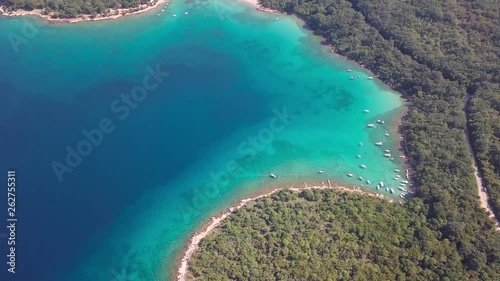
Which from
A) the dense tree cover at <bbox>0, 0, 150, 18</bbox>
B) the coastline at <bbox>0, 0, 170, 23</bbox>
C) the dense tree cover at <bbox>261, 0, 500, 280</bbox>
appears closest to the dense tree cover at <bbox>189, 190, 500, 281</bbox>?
the dense tree cover at <bbox>261, 0, 500, 280</bbox>

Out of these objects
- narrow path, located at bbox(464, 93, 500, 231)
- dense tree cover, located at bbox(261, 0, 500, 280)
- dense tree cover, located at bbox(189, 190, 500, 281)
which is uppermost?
dense tree cover, located at bbox(261, 0, 500, 280)

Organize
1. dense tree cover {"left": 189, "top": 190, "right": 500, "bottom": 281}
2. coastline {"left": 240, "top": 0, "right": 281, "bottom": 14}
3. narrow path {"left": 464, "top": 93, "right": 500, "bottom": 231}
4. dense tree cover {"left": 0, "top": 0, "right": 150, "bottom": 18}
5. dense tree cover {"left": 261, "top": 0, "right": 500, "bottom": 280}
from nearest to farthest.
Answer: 1. dense tree cover {"left": 189, "top": 190, "right": 500, "bottom": 281}
2. dense tree cover {"left": 261, "top": 0, "right": 500, "bottom": 280}
3. narrow path {"left": 464, "top": 93, "right": 500, "bottom": 231}
4. dense tree cover {"left": 0, "top": 0, "right": 150, "bottom": 18}
5. coastline {"left": 240, "top": 0, "right": 281, "bottom": 14}

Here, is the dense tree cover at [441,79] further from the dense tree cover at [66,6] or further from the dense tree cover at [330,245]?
the dense tree cover at [66,6]

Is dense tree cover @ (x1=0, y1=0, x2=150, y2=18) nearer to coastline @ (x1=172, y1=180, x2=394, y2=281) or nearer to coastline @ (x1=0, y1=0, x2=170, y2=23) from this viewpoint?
coastline @ (x1=0, y1=0, x2=170, y2=23)

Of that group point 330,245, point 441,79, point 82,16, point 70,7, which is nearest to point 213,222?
point 330,245

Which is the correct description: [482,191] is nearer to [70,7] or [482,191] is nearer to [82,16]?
[82,16]

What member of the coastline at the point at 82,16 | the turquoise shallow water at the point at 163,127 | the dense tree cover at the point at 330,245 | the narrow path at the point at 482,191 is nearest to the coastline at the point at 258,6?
the turquoise shallow water at the point at 163,127
